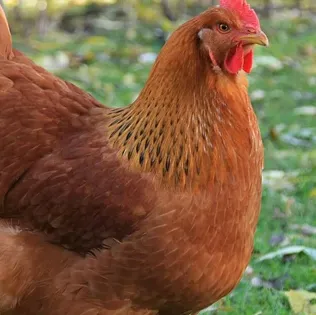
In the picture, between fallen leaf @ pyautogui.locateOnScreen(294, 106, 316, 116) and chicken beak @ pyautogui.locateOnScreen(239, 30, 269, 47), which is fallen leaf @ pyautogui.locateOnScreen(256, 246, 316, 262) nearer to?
chicken beak @ pyautogui.locateOnScreen(239, 30, 269, 47)

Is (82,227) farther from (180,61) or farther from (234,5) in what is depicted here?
(234,5)

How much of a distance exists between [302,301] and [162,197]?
4.08ft

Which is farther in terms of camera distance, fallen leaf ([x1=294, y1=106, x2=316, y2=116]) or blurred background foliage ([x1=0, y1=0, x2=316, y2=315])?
fallen leaf ([x1=294, y1=106, x2=316, y2=116])

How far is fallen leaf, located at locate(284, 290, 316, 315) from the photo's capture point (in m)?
3.83

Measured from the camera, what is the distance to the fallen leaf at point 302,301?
3.83 m

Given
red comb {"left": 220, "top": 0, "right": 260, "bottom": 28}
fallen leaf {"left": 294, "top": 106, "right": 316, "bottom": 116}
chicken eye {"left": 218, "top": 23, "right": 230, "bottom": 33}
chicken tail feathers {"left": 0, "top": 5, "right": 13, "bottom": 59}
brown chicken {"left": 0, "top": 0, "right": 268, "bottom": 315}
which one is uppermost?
red comb {"left": 220, "top": 0, "right": 260, "bottom": 28}

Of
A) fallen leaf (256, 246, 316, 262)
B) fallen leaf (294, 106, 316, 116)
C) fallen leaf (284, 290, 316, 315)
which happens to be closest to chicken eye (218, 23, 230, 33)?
fallen leaf (284, 290, 316, 315)

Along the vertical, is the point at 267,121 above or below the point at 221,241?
→ below

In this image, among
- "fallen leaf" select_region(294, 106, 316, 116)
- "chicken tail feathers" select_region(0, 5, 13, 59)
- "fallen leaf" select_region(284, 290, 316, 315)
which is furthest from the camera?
"fallen leaf" select_region(294, 106, 316, 116)

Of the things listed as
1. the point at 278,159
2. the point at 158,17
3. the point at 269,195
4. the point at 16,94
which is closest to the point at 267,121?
the point at 278,159

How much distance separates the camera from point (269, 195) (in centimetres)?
556

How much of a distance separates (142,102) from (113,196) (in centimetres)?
42

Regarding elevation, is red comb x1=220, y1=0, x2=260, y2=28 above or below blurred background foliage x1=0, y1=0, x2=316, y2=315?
above

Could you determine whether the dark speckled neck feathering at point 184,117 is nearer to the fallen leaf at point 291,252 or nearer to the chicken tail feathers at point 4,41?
the chicken tail feathers at point 4,41
